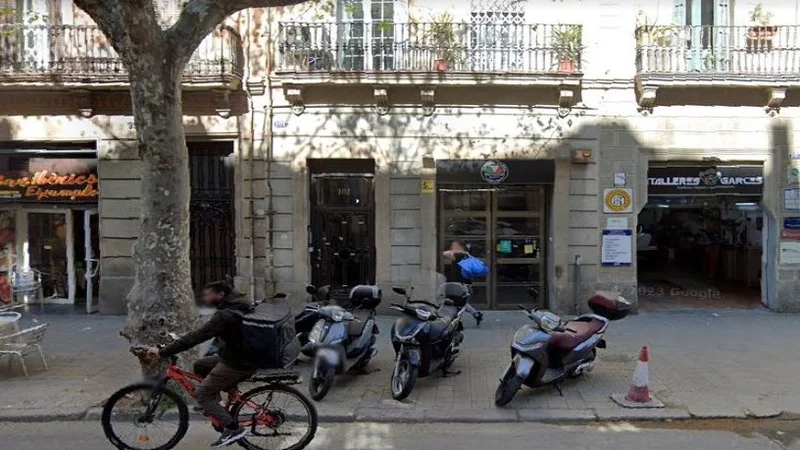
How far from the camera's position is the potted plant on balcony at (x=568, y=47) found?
1000 cm

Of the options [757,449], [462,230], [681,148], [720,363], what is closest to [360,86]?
Answer: [462,230]

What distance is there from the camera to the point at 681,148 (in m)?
10.2

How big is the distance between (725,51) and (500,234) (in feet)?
16.3

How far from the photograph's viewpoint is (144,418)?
4.65m

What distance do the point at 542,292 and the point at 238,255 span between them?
5570mm

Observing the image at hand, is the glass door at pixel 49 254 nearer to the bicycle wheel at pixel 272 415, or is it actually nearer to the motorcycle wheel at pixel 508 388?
the bicycle wheel at pixel 272 415

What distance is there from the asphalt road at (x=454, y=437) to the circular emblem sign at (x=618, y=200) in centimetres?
553

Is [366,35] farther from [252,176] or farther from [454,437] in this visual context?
[454,437]

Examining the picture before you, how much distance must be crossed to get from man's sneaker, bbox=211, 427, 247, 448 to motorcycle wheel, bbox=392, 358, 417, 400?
70.9 inches

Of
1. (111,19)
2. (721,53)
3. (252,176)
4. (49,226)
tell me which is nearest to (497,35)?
(721,53)

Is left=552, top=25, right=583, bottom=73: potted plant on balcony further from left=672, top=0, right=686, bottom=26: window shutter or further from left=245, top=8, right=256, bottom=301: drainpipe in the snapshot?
left=245, top=8, right=256, bottom=301: drainpipe

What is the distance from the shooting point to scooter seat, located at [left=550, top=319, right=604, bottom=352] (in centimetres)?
609

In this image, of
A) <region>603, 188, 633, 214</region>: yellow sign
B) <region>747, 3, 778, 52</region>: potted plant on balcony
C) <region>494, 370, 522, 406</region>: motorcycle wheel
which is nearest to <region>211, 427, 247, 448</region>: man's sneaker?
<region>494, 370, 522, 406</region>: motorcycle wheel

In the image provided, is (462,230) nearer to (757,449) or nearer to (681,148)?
(681,148)
